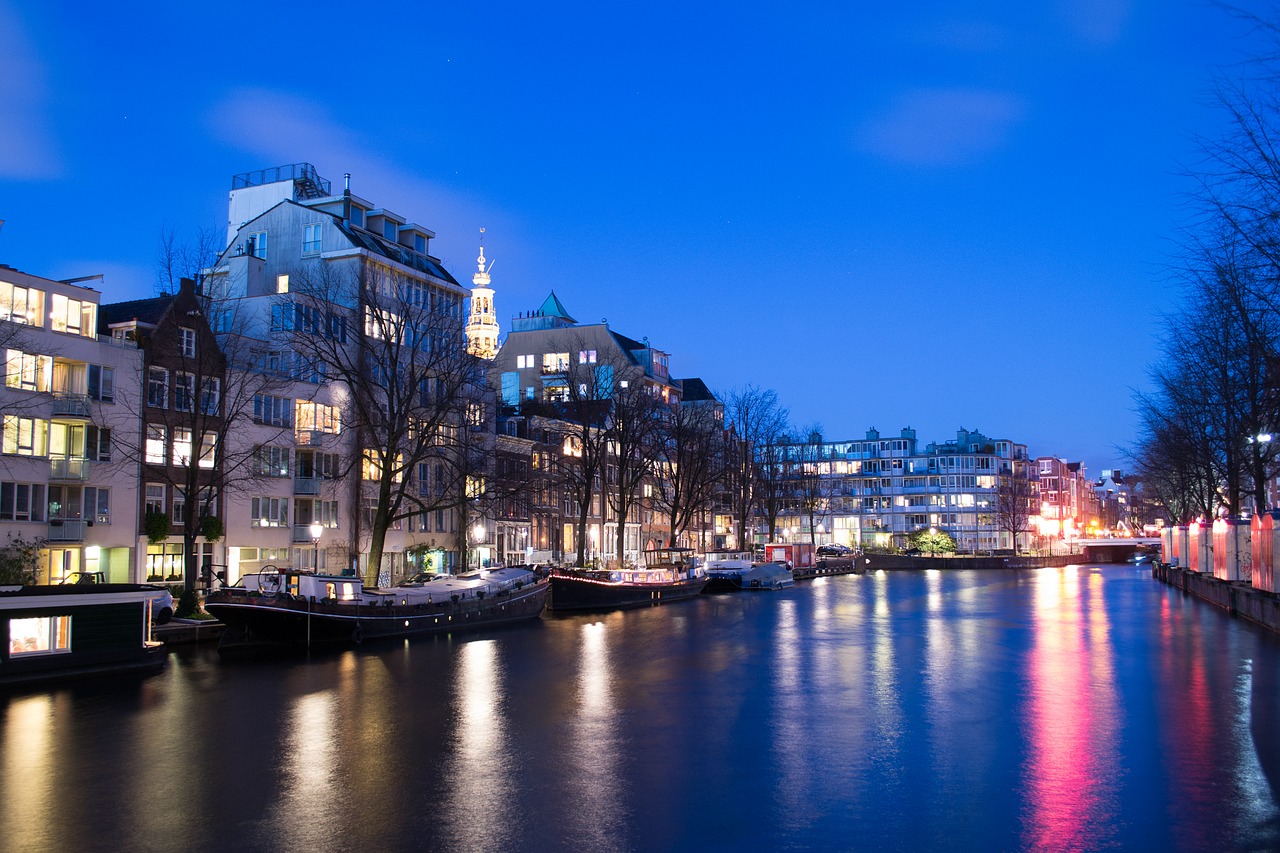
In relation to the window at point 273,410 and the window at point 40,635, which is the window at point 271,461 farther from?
the window at point 40,635

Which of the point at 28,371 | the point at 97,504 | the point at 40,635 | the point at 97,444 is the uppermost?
the point at 28,371

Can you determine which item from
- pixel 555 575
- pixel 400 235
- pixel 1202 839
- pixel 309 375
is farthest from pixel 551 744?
pixel 400 235

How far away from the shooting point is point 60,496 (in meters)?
51.4

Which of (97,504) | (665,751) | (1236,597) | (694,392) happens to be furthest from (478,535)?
(694,392)

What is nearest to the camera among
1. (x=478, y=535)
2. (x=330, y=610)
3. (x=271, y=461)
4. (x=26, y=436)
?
(x=330, y=610)

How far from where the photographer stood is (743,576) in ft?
316

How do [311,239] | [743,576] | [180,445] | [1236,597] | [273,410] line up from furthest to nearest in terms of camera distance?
[743,576]
[311,239]
[273,410]
[180,445]
[1236,597]

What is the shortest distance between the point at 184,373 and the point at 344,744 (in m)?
35.5

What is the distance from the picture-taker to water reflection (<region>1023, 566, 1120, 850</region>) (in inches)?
615

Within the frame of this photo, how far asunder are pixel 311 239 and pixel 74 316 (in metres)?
24.4

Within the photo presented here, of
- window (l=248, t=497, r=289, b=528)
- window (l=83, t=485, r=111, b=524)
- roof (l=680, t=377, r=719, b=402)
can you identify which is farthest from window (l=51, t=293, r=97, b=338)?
roof (l=680, t=377, r=719, b=402)

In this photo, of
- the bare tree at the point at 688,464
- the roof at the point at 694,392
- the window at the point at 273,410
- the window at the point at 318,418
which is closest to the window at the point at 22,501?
the window at the point at 273,410

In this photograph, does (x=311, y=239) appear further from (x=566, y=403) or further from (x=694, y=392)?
(x=694, y=392)

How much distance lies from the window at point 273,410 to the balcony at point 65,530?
1311cm
